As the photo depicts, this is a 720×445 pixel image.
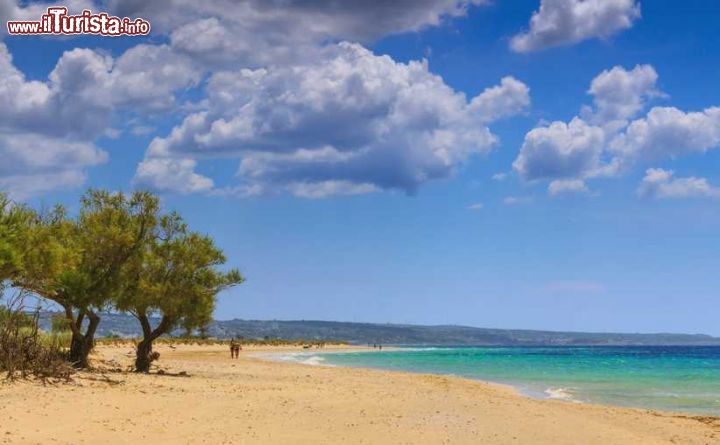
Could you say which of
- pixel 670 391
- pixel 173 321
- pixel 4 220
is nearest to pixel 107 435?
pixel 4 220

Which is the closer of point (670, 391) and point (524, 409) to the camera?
point (524, 409)

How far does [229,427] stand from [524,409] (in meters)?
10.8

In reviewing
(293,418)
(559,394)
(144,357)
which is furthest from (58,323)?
(559,394)

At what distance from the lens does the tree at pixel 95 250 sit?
95.0 ft

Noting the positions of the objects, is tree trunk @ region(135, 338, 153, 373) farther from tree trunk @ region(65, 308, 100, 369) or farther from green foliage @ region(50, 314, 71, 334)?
green foliage @ region(50, 314, 71, 334)

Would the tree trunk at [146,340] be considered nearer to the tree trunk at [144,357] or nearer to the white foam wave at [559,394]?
the tree trunk at [144,357]

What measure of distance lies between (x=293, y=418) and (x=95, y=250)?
13.9m

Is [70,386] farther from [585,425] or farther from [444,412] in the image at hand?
[585,425]

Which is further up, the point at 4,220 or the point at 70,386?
the point at 4,220

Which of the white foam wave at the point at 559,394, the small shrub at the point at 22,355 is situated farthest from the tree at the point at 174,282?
the white foam wave at the point at 559,394

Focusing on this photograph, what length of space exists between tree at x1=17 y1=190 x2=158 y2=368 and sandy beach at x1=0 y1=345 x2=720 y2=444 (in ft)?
12.3

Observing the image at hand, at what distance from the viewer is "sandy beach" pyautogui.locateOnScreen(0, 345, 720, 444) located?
1592 cm

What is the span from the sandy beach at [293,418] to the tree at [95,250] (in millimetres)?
3756

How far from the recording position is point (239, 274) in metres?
33.0
